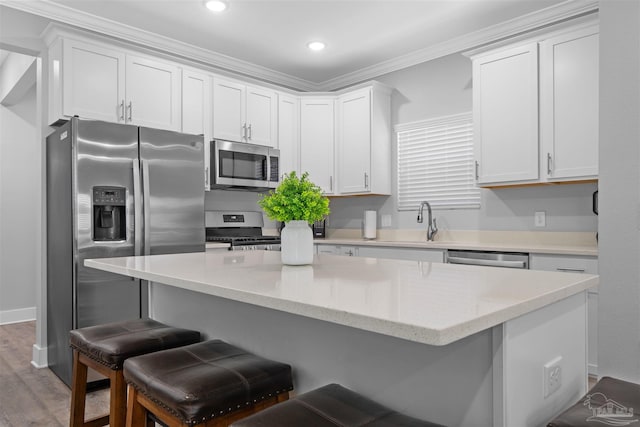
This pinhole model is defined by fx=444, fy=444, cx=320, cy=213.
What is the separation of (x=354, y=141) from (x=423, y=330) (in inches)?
155

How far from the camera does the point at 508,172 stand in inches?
137

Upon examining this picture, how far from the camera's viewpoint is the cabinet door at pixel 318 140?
4.75m

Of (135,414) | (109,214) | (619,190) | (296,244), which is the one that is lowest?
(135,414)

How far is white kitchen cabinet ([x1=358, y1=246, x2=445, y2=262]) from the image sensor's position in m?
3.64

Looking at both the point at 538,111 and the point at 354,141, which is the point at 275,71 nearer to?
the point at 354,141

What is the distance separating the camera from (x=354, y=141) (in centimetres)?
459

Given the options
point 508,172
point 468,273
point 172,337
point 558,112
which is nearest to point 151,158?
point 172,337

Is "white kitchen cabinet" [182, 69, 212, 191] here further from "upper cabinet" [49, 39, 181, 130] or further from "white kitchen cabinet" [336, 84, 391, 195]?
"white kitchen cabinet" [336, 84, 391, 195]

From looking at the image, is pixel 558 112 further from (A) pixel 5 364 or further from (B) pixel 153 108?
(A) pixel 5 364

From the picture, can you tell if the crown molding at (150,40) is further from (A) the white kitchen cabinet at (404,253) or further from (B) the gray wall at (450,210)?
(A) the white kitchen cabinet at (404,253)

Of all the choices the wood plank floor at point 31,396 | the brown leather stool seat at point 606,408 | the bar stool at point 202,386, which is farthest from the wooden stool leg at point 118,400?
the brown leather stool seat at point 606,408

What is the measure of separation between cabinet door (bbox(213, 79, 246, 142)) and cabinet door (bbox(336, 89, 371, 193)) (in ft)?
3.46

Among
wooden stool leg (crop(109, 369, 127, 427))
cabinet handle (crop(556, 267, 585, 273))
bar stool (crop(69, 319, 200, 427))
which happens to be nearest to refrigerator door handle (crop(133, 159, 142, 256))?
bar stool (crop(69, 319, 200, 427))

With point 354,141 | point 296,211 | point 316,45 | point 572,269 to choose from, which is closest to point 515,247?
point 572,269
